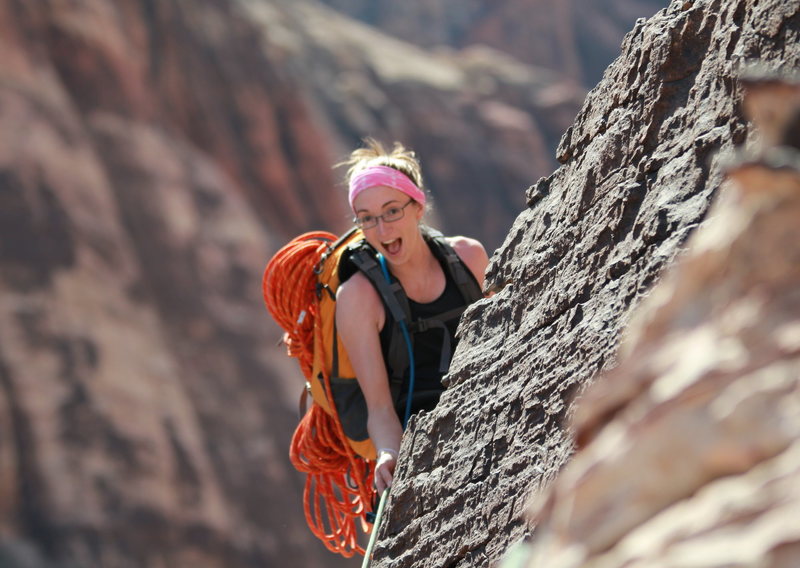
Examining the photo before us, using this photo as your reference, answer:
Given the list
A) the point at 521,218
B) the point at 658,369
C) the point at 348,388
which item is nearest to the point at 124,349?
the point at 348,388

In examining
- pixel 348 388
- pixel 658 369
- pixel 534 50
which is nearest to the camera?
pixel 658 369

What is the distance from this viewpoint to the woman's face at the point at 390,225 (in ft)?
10.6

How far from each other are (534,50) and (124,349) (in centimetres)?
2234

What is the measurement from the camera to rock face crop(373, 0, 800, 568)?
1.95 metres

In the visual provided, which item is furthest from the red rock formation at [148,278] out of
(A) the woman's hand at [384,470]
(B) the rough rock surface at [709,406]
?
(B) the rough rock surface at [709,406]

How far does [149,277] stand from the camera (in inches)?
488

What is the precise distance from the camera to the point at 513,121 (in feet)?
76.6

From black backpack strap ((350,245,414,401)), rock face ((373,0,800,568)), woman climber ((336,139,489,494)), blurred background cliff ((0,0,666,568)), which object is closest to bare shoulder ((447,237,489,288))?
woman climber ((336,139,489,494))

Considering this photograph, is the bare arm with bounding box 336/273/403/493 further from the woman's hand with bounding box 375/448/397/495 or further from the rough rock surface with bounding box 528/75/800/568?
the rough rock surface with bounding box 528/75/800/568

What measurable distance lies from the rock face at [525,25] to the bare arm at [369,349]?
28.9 m

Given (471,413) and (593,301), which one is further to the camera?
(471,413)

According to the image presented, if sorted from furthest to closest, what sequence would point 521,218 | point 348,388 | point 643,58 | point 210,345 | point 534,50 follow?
point 534,50 < point 210,345 < point 348,388 < point 521,218 < point 643,58

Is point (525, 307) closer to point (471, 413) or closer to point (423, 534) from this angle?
point (471, 413)

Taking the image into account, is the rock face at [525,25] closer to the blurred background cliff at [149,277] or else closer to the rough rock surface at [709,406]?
the blurred background cliff at [149,277]
